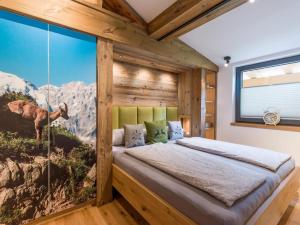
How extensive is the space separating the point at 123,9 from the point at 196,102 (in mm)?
2171

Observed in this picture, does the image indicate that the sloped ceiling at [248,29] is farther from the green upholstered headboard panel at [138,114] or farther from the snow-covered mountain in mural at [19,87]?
the snow-covered mountain in mural at [19,87]

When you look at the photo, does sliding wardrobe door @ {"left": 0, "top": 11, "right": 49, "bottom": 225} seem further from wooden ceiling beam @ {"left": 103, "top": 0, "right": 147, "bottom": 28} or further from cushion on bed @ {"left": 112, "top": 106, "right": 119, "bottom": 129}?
cushion on bed @ {"left": 112, "top": 106, "right": 119, "bottom": 129}

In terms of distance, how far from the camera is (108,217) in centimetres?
183

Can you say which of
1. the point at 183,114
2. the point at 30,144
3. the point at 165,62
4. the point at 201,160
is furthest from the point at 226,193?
the point at 183,114

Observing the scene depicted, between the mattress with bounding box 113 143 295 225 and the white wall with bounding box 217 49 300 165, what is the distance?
1120 millimetres

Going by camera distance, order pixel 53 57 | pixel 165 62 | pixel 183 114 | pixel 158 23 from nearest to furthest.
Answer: pixel 53 57, pixel 158 23, pixel 165 62, pixel 183 114

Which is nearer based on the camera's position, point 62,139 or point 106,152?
point 62,139

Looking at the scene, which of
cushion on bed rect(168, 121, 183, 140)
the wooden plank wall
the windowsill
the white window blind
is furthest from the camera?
cushion on bed rect(168, 121, 183, 140)

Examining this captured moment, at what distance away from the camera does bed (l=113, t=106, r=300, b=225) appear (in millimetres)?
1105

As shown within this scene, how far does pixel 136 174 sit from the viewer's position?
68.8 inches

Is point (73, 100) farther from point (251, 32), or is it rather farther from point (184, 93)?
point (251, 32)

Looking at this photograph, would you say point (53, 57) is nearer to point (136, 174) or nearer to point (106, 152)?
point (106, 152)

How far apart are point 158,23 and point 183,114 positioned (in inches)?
80.1

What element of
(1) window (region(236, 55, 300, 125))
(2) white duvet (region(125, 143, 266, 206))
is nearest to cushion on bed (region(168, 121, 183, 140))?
(2) white duvet (region(125, 143, 266, 206))
